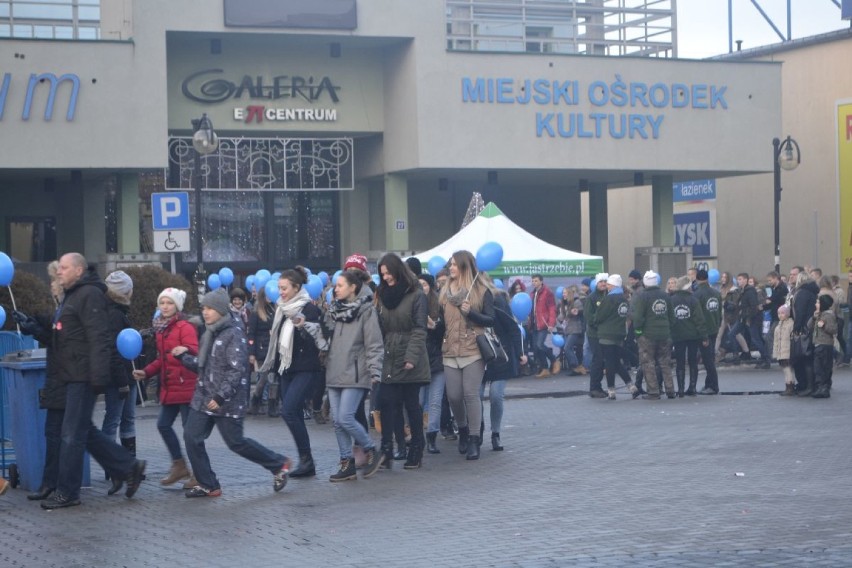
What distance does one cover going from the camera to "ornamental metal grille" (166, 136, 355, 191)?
105ft

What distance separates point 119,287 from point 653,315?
9038mm

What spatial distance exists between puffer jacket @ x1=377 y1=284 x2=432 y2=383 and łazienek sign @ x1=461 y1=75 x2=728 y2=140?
21.0m

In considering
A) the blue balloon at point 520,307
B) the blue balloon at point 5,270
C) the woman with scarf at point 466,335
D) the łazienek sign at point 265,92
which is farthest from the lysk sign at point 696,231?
the blue balloon at point 5,270

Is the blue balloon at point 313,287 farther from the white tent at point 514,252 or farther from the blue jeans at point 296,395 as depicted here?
the white tent at point 514,252

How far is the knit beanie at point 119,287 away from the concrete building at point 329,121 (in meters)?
19.0

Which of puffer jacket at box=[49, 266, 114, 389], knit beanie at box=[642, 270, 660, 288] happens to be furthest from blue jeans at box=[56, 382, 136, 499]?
knit beanie at box=[642, 270, 660, 288]

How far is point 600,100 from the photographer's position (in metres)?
33.1

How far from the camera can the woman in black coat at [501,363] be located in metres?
12.4

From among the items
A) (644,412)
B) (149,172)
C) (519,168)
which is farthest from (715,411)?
(149,172)

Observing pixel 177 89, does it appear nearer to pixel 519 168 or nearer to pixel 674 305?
pixel 519 168

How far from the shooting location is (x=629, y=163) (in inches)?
1326

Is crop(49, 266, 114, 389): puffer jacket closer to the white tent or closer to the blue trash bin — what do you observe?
the blue trash bin

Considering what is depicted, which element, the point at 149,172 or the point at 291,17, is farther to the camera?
the point at 149,172

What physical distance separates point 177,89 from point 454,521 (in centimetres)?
2421
